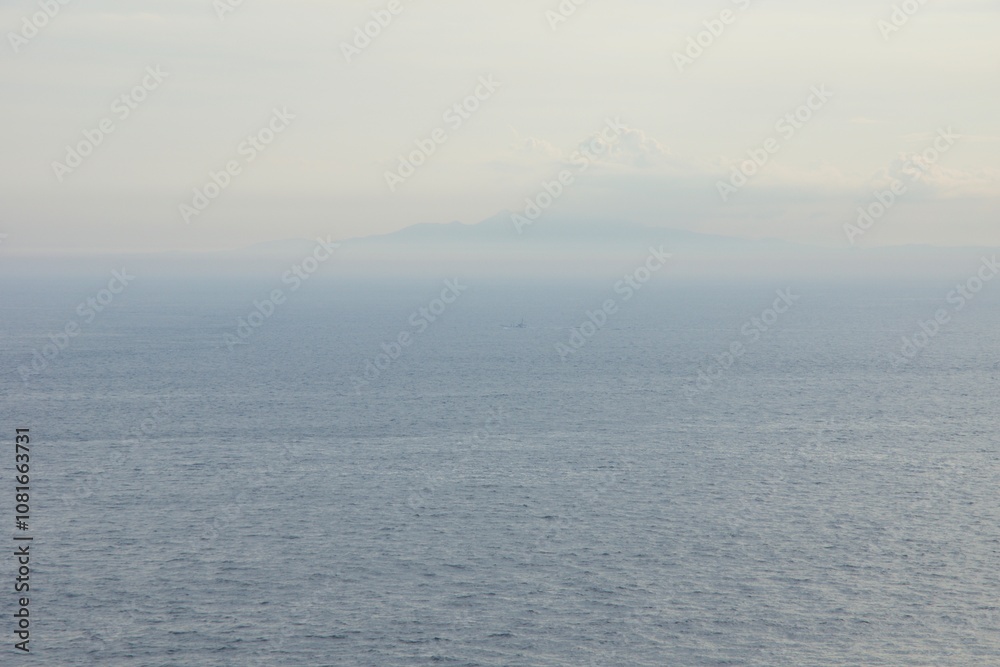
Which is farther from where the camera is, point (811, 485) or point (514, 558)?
point (811, 485)

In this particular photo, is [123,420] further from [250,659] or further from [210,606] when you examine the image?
[250,659]

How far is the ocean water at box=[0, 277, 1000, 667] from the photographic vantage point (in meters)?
58.0

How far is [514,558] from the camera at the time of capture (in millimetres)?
70000

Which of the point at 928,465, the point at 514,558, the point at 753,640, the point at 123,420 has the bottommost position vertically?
the point at 753,640

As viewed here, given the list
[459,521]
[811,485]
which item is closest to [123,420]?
[459,521]

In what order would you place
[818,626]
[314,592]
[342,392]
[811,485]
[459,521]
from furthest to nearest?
[342,392], [811,485], [459,521], [314,592], [818,626]

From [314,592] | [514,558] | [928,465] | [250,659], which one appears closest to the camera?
[250,659]

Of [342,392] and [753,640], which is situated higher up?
[342,392]

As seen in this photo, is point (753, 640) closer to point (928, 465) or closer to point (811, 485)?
point (811, 485)

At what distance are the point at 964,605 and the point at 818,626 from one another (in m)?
10.9

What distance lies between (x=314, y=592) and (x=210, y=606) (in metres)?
6.62

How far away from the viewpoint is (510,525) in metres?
77.6

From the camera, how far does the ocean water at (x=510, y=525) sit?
190 ft

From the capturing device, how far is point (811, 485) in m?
90.0
